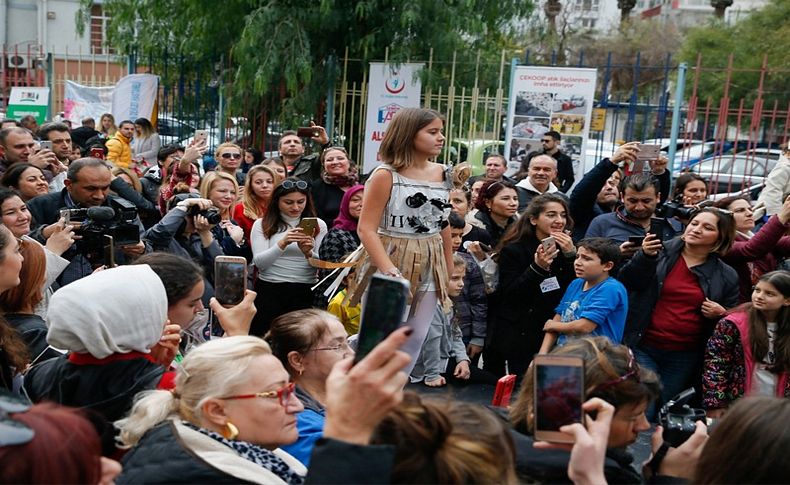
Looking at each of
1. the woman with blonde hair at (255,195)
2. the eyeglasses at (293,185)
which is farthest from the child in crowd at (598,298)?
the woman with blonde hair at (255,195)

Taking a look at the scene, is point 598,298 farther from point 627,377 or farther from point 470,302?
point 627,377

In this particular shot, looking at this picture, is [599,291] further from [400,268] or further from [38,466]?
[38,466]

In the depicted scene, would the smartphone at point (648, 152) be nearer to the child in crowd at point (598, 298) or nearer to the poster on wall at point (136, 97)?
the child in crowd at point (598, 298)

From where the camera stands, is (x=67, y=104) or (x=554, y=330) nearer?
(x=554, y=330)

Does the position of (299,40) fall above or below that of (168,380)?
above

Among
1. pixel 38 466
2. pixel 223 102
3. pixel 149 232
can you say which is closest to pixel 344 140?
pixel 223 102

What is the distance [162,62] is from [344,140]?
4.10 m

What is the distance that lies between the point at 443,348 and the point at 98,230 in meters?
2.53

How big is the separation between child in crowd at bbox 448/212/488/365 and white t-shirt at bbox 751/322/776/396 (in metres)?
1.96

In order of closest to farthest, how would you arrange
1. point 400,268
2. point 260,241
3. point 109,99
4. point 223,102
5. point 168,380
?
1. point 168,380
2. point 400,268
3. point 260,241
4. point 223,102
5. point 109,99

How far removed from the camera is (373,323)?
1.66m

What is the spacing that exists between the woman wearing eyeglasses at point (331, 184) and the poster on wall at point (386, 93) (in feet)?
12.3

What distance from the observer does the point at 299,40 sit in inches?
436

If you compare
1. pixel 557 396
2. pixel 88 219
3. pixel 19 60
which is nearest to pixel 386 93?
pixel 88 219
